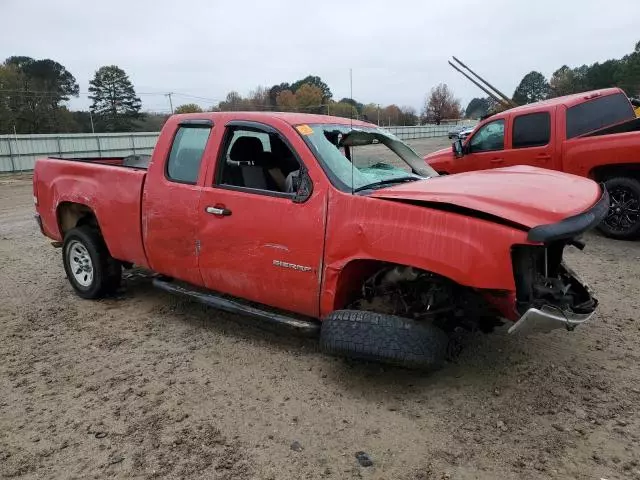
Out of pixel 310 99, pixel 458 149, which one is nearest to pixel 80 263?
pixel 458 149

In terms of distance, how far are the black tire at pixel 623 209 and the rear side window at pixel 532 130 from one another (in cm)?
127

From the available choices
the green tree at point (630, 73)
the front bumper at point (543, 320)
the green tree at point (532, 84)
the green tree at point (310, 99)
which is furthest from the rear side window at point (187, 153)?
the green tree at point (532, 84)

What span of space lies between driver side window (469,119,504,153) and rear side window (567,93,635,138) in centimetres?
114

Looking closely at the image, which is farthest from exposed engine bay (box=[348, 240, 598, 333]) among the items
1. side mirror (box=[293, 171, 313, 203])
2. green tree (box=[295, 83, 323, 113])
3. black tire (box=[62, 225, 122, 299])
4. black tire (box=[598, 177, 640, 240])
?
green tree (box=[295, 83, 323, 113])

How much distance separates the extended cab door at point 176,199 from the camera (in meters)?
4.23

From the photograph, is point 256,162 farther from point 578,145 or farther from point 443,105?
point 443,105

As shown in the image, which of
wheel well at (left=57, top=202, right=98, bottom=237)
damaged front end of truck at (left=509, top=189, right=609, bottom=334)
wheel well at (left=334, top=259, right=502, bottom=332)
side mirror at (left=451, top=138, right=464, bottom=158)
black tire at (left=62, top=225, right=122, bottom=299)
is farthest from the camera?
side mirror at (left=451, top=138, right=464, bottom=158)

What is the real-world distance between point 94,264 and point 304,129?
2.73 m

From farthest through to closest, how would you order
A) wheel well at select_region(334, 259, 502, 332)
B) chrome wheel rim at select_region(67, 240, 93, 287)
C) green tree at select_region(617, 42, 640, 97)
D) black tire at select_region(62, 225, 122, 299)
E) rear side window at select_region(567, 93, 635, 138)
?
green tree at select_region(617, 42, 640, 97)
rear side window at select_region(567, 93, 635, 138)
chrome wheel rim at select_region(67, 240, 93, 287)
black tire at select_region(62, 225, 122, 299)
wheel well at select_region(334, 259, 502, 332)

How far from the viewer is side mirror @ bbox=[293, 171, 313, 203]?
3.60 meters

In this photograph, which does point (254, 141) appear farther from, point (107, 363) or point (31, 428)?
point (31, 428)

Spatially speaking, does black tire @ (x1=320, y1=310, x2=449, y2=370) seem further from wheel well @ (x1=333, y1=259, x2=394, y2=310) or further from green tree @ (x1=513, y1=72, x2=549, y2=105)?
green tree @ (x1=513, y1=72, x2=549, y2=105)

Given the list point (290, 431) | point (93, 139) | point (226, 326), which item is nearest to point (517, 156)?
point (226, 326)

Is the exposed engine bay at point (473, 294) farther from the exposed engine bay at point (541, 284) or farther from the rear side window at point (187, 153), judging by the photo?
the rear side window at point (187, 153)
